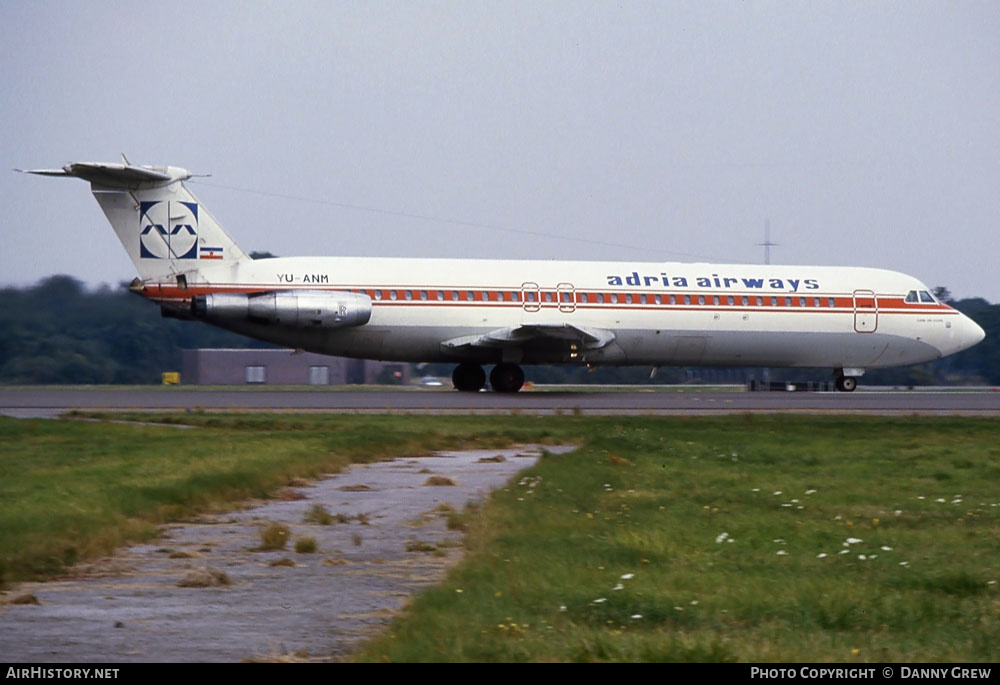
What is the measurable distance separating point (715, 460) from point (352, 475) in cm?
577

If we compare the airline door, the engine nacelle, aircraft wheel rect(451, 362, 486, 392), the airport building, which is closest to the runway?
aircraft wheel rect(451, 362, 486, 392)

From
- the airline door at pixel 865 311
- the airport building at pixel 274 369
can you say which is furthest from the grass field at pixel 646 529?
the airport building at pixel 274 369

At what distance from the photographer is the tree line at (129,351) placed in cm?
4519

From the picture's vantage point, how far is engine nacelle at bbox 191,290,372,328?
35.1m

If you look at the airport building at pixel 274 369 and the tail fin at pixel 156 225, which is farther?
the airport building at pixel 274 369

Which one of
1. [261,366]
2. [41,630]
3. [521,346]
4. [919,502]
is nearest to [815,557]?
[919,502]

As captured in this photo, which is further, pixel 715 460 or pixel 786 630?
pixel 715 460

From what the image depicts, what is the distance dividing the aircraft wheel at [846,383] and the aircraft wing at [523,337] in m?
10.4

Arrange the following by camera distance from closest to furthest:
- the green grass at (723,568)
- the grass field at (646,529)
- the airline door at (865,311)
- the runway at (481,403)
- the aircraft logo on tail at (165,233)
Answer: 1. the green grass at (723,568)
2. the grass field at (646,529)
3. the runway at (481,403)
4. the aircraft logo on tail at (165,233)
5. the airline door at (865,311)

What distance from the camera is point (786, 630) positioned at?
26.1 ft

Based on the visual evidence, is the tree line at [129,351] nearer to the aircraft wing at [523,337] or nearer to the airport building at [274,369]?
the airport building at [274,369]

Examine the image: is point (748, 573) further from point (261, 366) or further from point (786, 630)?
point (261, 366)

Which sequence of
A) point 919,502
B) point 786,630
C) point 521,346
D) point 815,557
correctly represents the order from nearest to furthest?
point 786,630 < point 815,557 < point 919,502 < point 521,346

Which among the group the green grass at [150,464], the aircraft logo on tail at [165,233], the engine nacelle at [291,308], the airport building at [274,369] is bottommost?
the green grass at [150,464]
